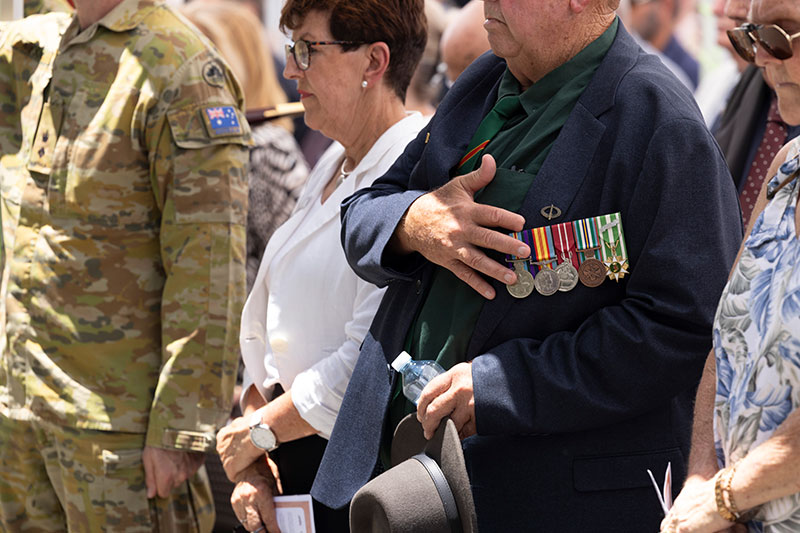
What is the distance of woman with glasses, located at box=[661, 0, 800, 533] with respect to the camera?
1.57 metres

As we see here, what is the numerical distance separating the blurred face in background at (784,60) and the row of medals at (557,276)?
0.41 m

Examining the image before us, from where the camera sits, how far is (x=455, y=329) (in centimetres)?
207

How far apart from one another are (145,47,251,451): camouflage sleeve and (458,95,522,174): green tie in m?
1.04

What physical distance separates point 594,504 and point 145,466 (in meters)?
1.54

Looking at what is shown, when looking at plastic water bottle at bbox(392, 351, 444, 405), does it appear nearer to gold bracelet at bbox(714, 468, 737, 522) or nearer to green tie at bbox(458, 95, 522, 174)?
green tie at bbox(458, 95, 522, 174)

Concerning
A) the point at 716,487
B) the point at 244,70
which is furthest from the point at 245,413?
the point at 244,70

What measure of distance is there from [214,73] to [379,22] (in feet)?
2.11

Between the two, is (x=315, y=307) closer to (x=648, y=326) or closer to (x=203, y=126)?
(x=203, y=126)

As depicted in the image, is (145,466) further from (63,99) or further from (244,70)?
(244,70)

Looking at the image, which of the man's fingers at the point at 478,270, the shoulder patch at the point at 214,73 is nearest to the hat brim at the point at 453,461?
the man's fingers at the point at 478,270

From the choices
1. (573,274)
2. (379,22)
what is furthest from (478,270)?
(379,22)

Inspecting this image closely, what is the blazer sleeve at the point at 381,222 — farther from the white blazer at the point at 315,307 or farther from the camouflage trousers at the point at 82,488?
the camouflage trousers at the point at 82,488

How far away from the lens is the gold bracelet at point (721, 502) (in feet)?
5.24

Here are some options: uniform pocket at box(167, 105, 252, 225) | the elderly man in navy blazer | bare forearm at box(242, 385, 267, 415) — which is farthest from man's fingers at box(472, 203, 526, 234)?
uniform pocket at box(167, 105, 252, 225)
